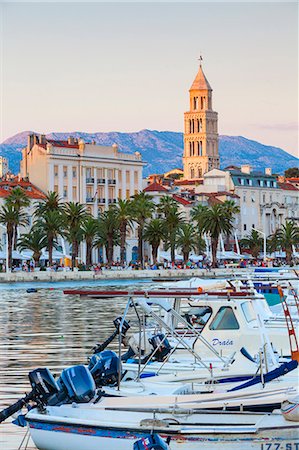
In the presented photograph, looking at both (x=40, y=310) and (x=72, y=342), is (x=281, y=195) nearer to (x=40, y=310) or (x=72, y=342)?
(x=40, y=310)

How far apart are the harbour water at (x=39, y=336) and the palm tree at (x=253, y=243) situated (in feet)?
297

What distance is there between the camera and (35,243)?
123562 millimetres

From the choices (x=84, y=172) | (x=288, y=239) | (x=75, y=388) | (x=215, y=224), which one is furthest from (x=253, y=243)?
(x=75, y=388)

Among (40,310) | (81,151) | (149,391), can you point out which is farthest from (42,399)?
(81,151)

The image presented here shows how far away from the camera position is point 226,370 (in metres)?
22.2

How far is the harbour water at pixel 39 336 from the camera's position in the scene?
87.2ft

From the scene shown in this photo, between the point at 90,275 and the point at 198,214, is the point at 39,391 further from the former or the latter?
the point at 198,214

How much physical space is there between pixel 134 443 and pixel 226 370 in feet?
18.4

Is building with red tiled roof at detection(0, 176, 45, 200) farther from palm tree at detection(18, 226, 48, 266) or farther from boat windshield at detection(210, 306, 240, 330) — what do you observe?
boat windshield at detection(210, 306, 240, 330)

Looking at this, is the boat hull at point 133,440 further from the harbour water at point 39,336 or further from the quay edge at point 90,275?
the quay edge at point 90,275

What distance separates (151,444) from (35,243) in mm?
108061

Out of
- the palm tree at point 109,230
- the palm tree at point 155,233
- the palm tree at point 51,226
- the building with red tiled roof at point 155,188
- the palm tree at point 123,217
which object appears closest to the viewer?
the palm tree at point 51,226

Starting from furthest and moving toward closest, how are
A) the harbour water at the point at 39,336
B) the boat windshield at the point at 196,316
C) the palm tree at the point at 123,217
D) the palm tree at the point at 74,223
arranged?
the palm tree at the point at 123,217 < the palm tree at the point at 74,223 < the boat windshield at the point at 196,316 < the harbour water at the point at 39,336

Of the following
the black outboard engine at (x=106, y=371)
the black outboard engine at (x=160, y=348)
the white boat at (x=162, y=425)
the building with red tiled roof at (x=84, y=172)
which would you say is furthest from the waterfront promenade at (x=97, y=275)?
the white boat at (x=162, y=425)
